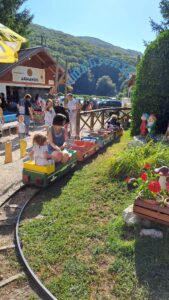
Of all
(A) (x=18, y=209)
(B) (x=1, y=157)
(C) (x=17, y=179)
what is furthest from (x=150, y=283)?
(B) (x=1, y=157)

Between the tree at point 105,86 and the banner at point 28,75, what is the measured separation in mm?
67747

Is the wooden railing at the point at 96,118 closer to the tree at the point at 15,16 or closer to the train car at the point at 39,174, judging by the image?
the train car at the point at 39,174

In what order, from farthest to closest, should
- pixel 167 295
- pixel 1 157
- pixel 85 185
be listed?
pixel 1 157
pixel 85 185
pixel 167 295

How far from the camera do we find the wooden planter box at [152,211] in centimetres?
502

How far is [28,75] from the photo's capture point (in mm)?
22953

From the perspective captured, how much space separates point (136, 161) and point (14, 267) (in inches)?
166

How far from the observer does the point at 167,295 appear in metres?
4.04

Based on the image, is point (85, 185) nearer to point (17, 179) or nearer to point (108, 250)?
point (17, 179)

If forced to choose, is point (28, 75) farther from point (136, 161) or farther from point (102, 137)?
point (136, 161)

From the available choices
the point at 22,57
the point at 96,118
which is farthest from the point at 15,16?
the point at 96,118

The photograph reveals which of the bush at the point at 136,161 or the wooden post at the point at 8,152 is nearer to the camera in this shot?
the bush at the point at 136,161

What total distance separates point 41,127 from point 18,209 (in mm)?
11870

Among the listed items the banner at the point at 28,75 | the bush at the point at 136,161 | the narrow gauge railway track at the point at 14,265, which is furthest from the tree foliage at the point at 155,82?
the banner at the point at 28,75

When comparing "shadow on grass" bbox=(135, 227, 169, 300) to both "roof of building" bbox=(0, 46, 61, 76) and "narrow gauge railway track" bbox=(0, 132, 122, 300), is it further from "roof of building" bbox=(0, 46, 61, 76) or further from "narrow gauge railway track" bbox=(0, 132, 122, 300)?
"roof of building" bbox=(0, 46, 61, 76)
